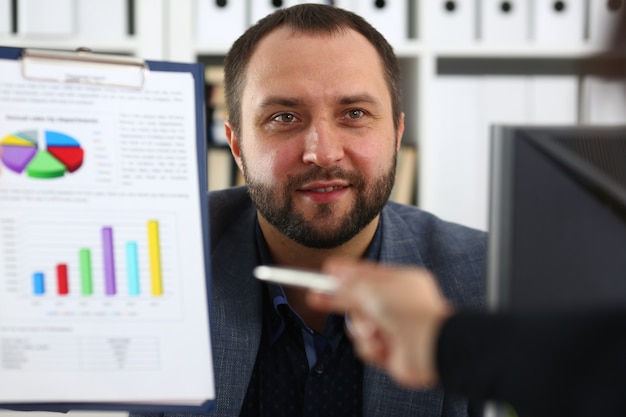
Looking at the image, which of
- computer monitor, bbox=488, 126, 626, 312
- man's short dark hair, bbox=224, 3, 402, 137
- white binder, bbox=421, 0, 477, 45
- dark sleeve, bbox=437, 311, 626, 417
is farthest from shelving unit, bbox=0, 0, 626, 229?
dark sleeve, bbox=437, 311, 626, 417

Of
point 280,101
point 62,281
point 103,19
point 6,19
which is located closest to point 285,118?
point 280,101

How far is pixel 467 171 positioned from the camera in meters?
2.21

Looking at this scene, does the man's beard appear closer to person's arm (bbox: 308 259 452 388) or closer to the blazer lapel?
the blazer lapel

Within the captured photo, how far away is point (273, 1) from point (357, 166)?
90cm

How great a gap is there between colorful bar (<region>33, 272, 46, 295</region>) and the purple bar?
8cm

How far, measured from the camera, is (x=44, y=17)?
6.66ft

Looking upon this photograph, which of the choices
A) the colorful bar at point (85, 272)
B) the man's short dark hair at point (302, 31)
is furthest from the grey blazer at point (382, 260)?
the colorful bar at point (85, 272)

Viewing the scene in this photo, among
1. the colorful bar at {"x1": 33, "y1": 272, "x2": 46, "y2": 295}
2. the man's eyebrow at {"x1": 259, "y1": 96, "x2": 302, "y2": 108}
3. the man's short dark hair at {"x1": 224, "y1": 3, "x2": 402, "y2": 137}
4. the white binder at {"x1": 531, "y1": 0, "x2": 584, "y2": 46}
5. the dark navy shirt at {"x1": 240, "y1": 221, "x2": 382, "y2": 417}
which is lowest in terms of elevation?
the dark navy shirt at {"x1": 240, "y1": 221, "x2": 382, "y2": 417}

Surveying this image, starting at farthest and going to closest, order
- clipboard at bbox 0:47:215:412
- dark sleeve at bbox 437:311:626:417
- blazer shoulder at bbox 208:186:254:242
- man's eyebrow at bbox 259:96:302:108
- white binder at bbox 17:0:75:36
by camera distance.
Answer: white binder at bbox 17:0:75:36 → blazer shoulder at bbox 208:186:254:242 → man's eyebrow at bbox 259:96:302:108 → clipboard at bbox 0:47:215:412 → dark sleeve at bbox 437:311:626:417

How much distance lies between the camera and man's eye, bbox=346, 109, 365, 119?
4.57 ft

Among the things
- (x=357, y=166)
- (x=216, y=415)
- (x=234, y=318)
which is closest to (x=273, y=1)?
(x=357, y=166)

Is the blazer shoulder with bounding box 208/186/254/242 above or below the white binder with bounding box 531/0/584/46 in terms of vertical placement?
below

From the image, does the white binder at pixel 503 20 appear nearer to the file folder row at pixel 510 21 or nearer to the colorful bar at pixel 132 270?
the file folder row at pixel 510 21

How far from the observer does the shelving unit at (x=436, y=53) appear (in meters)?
2.08
